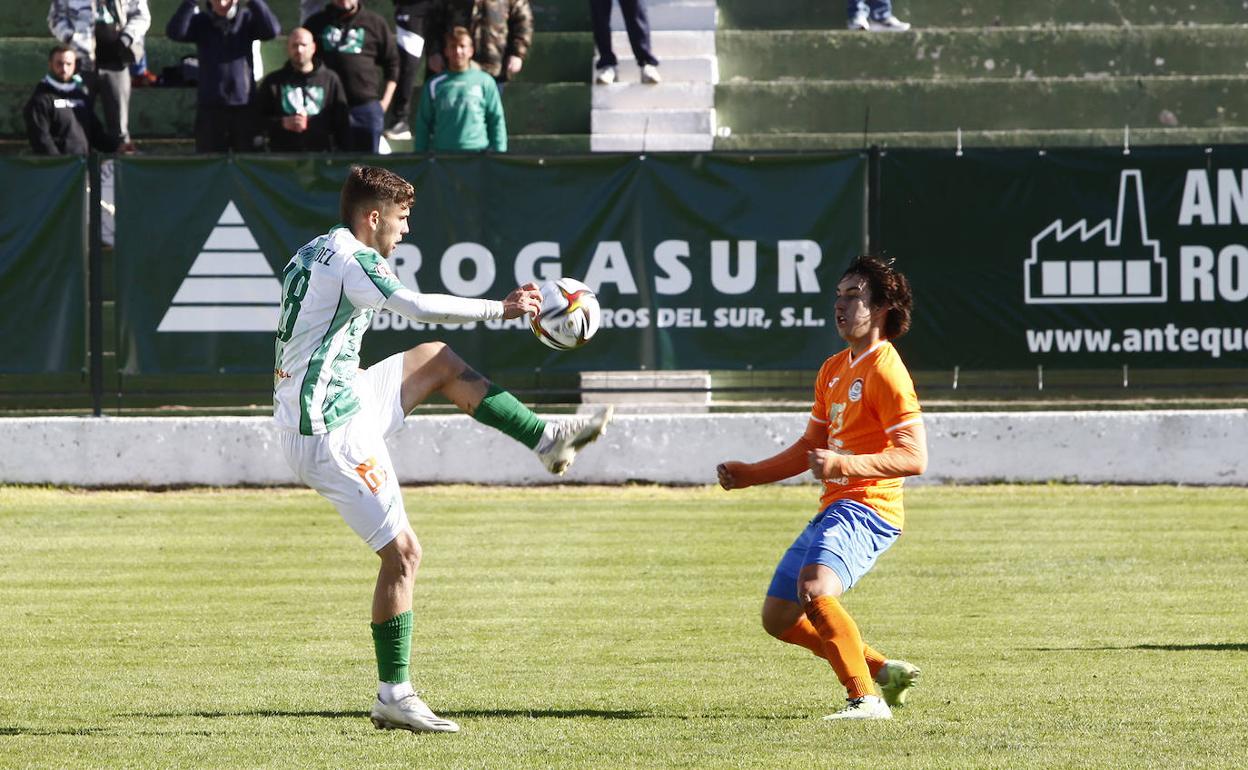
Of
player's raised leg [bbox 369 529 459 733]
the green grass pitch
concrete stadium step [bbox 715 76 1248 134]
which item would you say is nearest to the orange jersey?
the green grass pitch

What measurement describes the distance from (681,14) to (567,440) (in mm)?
15290

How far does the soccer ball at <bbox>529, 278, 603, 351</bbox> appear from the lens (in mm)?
8195

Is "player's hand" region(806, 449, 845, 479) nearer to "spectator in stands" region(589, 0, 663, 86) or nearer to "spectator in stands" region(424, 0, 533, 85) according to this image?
"spectator in stands" region(424, 0, 533, 85)

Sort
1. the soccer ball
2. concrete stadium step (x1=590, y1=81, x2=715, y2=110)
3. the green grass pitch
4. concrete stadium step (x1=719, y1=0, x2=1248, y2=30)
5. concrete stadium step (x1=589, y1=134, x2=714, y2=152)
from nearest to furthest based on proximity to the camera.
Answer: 1. the green grass pitch
2. the soccer ball
3. concrete stadium step (x1=589, y1=134, x2=714, y2=152)
4. concrete stadium step (x1=590, y1=81, x2=715, y2=110)
5. concrete stadium step (x1=719, y1=0, x2=1248, y2=30)

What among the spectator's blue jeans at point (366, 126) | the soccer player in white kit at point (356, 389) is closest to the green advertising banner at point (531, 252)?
the spectator's blue jeans at point (366, 126)

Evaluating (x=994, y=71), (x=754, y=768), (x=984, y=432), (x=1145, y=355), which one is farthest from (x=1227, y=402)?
(x=754, y=768)

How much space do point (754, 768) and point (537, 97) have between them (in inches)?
598

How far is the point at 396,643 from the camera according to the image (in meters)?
7.57

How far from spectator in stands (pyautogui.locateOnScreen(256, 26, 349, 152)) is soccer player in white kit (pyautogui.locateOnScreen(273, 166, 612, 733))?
35.5 feet

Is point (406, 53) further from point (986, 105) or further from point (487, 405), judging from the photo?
point (487, 405)

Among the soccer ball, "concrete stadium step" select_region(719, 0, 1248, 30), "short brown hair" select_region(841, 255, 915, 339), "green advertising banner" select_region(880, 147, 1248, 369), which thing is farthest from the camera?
"concrete stadium step" select_region(719, 0, 1248, 30)

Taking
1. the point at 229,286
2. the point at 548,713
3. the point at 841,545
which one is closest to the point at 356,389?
the point at 548,713

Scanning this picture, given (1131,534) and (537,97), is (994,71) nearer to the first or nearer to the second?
(537,97)

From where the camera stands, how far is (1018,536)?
13.9 metres
